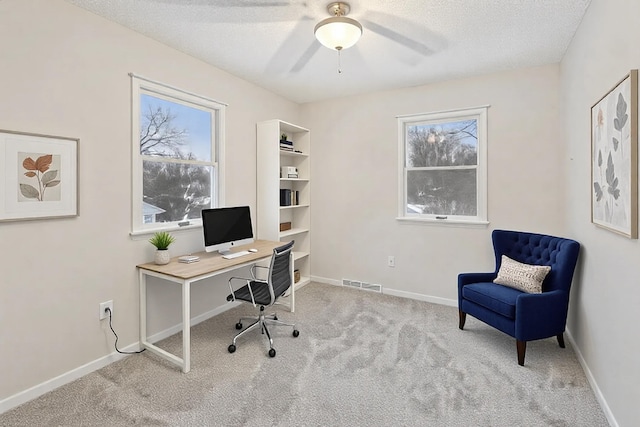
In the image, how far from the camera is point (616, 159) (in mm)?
1783

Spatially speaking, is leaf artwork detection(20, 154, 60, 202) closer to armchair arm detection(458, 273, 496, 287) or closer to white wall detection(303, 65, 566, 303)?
white wall detection(303, 65, 566, 303)

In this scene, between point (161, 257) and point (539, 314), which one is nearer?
point (539, 314)

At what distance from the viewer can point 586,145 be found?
7.87 ft

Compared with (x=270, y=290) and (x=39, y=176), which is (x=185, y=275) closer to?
(x=270, y=290)

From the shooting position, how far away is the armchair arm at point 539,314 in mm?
2426

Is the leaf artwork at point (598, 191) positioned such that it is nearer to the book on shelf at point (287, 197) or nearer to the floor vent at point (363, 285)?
the floor vent at point (363, 285)

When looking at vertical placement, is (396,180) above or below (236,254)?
above

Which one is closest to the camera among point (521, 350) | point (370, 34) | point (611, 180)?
point (611, 180)

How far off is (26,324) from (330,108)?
3.84 m

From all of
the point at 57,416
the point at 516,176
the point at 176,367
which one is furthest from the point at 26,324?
the point at 516,176

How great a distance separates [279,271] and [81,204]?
1.57 meters

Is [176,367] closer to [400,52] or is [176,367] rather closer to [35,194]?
[35,194]

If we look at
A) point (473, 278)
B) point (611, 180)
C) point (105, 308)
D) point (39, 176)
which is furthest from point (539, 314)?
point (39, 176)

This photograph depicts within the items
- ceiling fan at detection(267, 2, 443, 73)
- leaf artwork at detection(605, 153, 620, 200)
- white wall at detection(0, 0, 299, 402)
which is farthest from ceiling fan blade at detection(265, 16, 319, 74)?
leaf artwork at detection(605, 153, 620, 200)
